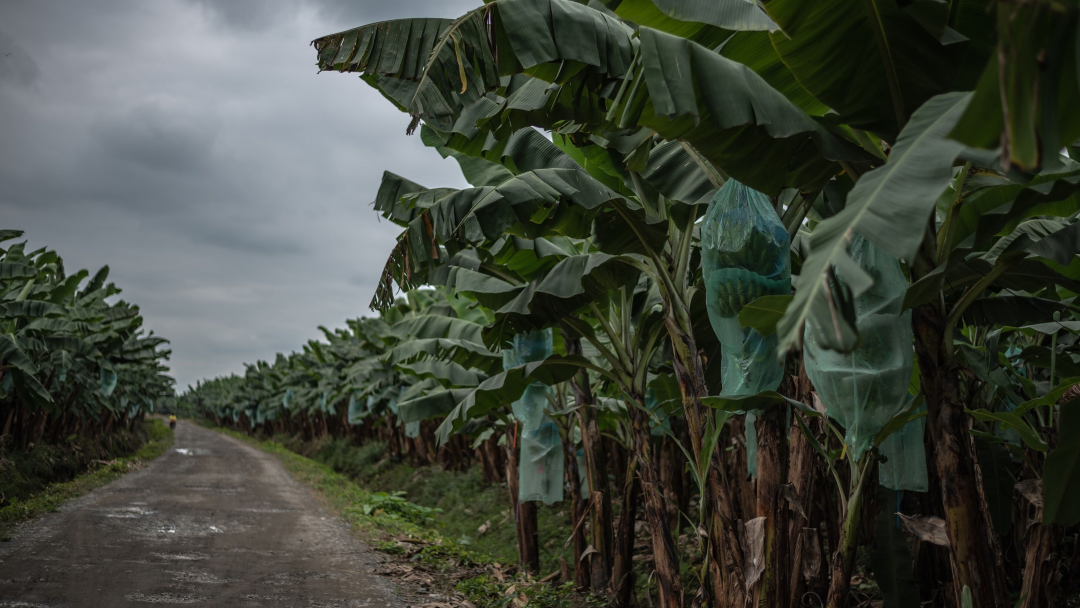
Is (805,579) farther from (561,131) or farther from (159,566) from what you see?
(159,566)

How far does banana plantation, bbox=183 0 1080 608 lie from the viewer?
2227 millimetres

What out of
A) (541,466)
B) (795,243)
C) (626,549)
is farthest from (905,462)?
(541,466)

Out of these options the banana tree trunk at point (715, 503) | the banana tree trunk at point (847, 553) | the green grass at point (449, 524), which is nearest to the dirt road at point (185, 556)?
the green grass at point (449, 524)

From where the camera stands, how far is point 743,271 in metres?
3.79

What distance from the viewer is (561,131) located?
4531 mm

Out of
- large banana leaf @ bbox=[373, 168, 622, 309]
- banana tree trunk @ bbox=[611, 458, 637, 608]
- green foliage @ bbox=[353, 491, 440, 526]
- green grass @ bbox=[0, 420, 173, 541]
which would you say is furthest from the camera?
green foliage @ bbox=[353, 491, 440, 526]

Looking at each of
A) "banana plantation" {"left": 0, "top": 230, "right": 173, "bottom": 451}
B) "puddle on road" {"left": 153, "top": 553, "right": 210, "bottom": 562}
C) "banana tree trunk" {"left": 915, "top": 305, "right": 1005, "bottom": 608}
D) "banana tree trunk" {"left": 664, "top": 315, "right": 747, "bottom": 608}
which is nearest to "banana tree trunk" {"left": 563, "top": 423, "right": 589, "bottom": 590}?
"banana tree trunk" {"left": 664, "top": 315, "right": 747, "bottom": 608}

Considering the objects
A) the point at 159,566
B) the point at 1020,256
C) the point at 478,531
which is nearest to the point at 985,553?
the point at 1020,256

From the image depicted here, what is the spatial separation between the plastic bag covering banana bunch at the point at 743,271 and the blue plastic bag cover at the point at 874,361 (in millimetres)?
607

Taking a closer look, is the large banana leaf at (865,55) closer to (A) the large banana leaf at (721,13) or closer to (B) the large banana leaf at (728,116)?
(B) the large banana leaf at (728,116)

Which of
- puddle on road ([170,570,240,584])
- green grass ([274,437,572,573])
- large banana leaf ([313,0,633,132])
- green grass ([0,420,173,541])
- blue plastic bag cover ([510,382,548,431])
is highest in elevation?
large banana leaf ([313,0,633,132])

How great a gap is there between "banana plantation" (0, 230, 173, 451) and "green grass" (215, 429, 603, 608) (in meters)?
5.88

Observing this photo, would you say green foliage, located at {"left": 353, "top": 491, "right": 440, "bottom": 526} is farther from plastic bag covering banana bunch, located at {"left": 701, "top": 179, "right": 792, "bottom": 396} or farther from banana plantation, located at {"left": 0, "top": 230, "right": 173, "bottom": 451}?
plastic bag covering banana bunch, located at {"left": 701, "top": 179, "right": 792, "bottom": 396}

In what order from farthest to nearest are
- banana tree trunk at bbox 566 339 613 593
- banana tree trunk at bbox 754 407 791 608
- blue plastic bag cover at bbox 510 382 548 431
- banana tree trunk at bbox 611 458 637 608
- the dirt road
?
blue plastic bag cover at bbox 510 382 548 431, banana tree trunk at bbox 566 339 613 593, banana tree trunk at bbox 611 458 637 608, the dirt road, banana tree trunk at bbox 754 407 791 608
